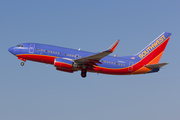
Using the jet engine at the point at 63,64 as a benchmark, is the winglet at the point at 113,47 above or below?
above

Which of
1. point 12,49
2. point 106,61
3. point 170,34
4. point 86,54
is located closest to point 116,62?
point 106,61

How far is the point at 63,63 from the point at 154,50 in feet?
56.2

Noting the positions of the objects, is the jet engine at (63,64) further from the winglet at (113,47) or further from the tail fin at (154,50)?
the tail fin at (154,50)

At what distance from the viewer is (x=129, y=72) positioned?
159 feet

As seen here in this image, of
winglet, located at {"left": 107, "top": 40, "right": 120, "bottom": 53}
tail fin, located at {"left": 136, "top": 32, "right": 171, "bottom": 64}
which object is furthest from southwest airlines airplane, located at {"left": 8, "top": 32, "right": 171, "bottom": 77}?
winglet, located at {"left": 107, "top": 40, "right": 120, "bottom": 53}

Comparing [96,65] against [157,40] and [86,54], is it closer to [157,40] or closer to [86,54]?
[86,54]

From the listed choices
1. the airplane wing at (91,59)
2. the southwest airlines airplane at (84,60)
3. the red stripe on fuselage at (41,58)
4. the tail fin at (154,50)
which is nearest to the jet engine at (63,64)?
the southwest airlines airplane at (84,60)

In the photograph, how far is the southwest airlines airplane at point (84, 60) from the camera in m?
45.3

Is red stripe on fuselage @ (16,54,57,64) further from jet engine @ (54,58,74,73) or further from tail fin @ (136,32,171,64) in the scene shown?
tail fin @ (136,32,171,64)

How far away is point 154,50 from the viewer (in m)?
51.0

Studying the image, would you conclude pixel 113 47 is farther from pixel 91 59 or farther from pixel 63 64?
pixel 63 64

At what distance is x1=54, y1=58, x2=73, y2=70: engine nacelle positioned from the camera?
44.4m

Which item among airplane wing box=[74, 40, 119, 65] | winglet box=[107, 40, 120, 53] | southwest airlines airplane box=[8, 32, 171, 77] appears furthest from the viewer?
southwest airlines airplane box=[8, 32, 171, 77]

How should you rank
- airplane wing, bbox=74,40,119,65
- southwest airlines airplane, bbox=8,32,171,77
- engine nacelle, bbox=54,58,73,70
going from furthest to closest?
1. southwest airlines airplane, bbox=8,32,171,77
2. engine nacelle, bbox=54,58,73,70
3. airplane wing, bbox=74,40,119,65
